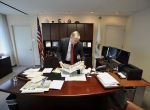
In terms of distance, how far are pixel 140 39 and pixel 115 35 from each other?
150cm

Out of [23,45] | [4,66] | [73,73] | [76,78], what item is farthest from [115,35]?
[4,66]

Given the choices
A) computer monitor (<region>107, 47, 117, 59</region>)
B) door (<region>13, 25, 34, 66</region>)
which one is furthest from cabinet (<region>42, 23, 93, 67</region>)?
computer monitor (<region>107, 47, 117, 59</region>)

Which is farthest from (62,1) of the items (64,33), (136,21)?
(136,21)

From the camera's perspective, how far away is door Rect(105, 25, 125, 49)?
5.32 m

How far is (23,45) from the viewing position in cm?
535

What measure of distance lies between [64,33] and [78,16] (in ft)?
3.42

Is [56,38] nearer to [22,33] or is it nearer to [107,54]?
[22,33]

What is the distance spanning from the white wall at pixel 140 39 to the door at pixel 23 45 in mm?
4485

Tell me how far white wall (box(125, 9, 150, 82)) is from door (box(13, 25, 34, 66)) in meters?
4.49

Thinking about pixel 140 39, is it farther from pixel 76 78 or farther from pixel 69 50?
pixel 76 78

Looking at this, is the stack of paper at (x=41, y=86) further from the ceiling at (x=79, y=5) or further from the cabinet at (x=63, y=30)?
the cabinet at (x=63, y=30)

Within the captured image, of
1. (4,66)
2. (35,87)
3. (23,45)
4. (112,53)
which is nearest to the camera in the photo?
(35,87)

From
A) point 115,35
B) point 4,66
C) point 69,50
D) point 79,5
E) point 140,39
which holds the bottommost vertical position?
point 4,66

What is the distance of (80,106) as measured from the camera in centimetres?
168
